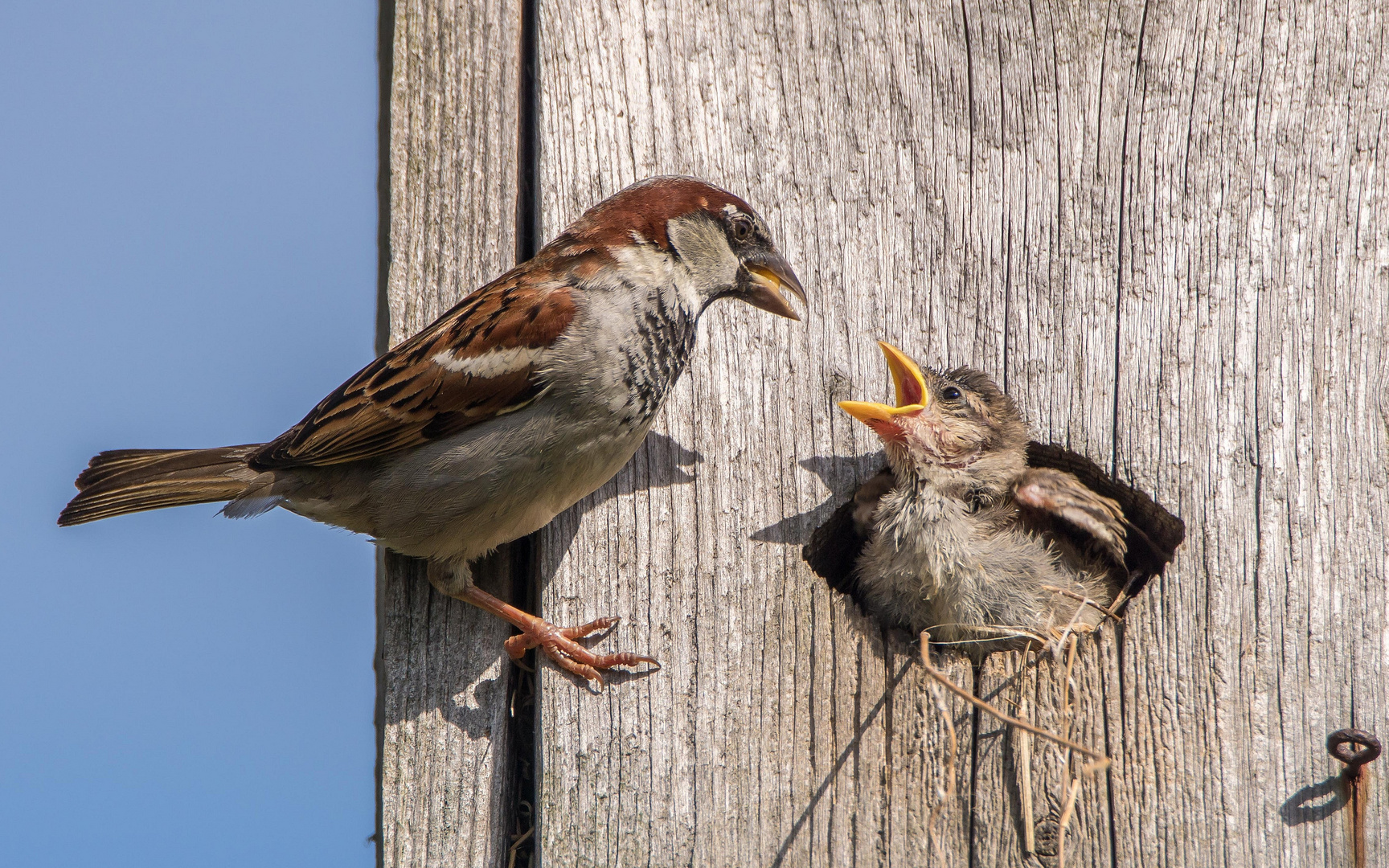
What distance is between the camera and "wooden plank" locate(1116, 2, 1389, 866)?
6.75 ft

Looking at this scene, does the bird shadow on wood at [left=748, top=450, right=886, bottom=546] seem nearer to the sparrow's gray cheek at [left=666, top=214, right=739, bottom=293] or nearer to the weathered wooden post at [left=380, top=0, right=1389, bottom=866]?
the weathered wooden post at [left=380, top=0, right=1389, bottom=866]

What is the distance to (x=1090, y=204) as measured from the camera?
2.51 meters

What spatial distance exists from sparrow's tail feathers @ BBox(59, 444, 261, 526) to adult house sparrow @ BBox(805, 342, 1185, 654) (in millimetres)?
1306

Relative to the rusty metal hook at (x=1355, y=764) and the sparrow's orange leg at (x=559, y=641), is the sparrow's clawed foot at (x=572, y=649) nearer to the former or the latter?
the sparrow's orange leg at (x=559, y=641)

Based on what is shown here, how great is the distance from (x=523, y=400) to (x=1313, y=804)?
1.66 metres

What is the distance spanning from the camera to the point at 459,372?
2285 millimetres

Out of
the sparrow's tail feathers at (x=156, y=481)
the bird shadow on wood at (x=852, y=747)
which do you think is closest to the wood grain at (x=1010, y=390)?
the bird shadow on wood at (x=852, y=747)

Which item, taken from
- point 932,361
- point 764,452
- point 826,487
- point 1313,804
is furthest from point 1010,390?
point 1313,804

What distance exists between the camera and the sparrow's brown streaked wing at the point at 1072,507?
2.49 metres

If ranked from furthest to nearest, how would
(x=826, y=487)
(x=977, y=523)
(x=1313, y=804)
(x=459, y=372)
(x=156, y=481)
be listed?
(x=977, y=523) < (x=156, y=481) < (x=826, y=487) < (x=459, y=372) < (x=1313, y=804)

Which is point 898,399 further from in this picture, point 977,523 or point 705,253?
point 705,253

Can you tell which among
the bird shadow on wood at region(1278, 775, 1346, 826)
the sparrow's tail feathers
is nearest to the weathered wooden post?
the bird shadow on wood at region(1278, 775, 1346, 826)

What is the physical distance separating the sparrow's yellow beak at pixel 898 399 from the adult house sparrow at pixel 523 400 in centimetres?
24

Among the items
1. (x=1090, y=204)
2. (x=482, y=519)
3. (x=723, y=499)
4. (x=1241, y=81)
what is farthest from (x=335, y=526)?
(x=1241, y=81)
